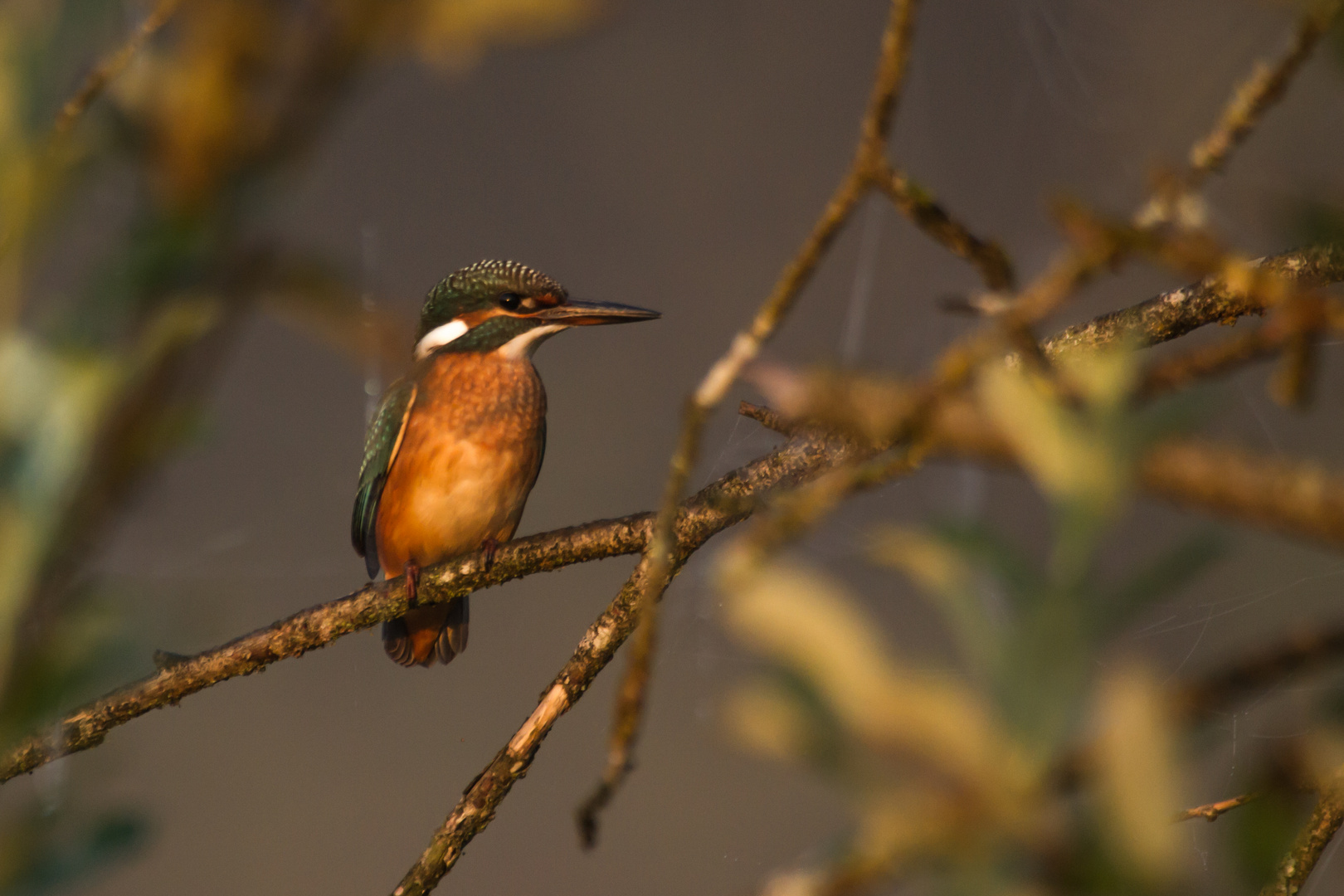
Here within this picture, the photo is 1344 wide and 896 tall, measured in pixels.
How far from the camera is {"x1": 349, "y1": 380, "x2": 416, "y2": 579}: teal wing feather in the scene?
1.47 metres

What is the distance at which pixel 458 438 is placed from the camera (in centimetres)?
141

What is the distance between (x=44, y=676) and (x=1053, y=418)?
18 centimetres

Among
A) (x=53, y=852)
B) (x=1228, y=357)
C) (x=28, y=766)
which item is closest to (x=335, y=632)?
(x=28, y=766)

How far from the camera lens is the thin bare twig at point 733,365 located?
0.21 meters

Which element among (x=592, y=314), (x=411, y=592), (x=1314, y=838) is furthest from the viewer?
(x=592, y=314)

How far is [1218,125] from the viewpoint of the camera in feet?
0.68

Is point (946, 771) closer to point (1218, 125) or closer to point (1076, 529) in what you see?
point (1076, 529)

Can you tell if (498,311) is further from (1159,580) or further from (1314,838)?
(1159,580)

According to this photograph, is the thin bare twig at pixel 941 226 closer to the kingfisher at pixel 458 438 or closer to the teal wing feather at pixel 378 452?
the kingfisher at pixel 458 438

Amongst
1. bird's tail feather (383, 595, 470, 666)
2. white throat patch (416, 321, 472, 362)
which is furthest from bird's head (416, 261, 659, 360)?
bird's tail feather (383, 595, 470, 666)

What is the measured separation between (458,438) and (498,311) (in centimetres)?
20

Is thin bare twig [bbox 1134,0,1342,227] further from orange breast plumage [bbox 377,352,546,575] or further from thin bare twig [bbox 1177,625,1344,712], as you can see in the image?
orange breast plumage [bbox 377,352,546,575]

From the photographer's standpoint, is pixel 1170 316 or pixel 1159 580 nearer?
pixel 1159 580

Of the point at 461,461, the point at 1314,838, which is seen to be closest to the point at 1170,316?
the point at 1314,838
